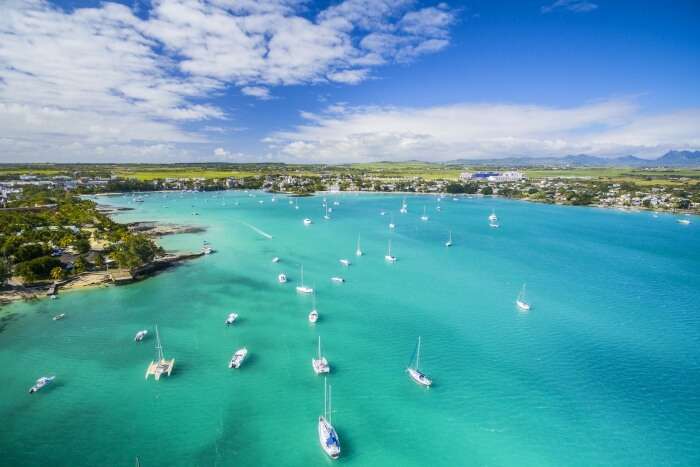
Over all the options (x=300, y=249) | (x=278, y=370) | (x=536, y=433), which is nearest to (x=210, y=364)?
(x=278, y=370)

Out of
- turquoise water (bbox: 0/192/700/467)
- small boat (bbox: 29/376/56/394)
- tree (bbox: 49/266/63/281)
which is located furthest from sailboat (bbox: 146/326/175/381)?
tree (bbox: 49/266/63/281)

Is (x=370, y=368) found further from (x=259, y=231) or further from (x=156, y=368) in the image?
(x=259, y=231)

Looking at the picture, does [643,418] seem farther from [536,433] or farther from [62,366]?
[62,366]

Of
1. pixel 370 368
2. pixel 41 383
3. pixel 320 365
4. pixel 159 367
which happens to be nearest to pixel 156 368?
pixel 159 367

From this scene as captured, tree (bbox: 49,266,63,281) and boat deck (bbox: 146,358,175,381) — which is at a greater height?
tree (bbox: 49,266,63,281)

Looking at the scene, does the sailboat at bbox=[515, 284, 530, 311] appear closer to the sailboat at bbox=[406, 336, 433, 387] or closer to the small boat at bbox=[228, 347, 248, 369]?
the sailboat at bbox=[406, 336, 433, 387]
